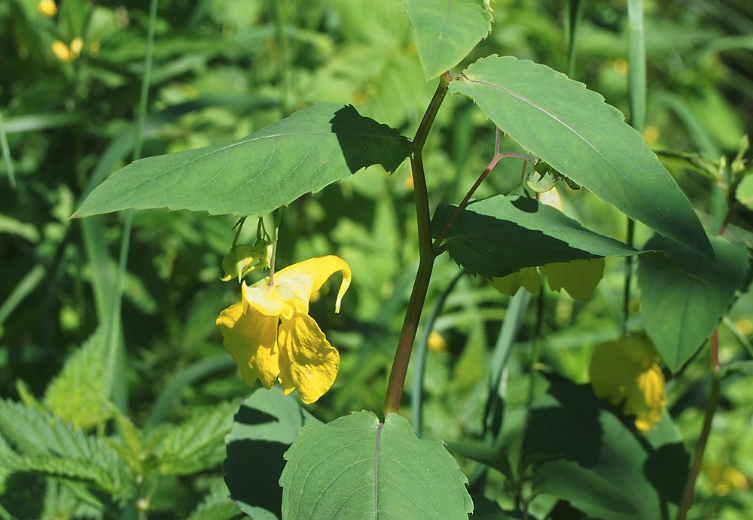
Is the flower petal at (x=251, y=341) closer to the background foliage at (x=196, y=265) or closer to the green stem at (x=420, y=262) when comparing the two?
the green stem at (x=420, y=262)

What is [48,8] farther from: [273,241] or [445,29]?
[445,29]

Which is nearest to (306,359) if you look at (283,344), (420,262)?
(283,344)

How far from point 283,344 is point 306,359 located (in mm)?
28

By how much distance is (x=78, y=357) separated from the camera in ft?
4.18

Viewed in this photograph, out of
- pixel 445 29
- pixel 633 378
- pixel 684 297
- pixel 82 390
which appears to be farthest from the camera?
pixel 82 390

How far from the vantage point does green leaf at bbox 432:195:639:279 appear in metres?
0.75

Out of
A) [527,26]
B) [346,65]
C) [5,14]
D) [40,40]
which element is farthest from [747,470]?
[5,14]

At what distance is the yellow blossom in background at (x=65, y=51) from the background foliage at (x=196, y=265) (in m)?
0.02

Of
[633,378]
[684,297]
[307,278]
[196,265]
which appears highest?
[307,278]

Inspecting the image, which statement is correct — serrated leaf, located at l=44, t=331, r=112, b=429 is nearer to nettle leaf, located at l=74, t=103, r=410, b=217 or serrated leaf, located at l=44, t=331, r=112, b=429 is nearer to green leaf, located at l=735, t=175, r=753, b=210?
nettle leaf, located at l=74, t=103, r=410, b=217

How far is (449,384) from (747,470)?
1265mm

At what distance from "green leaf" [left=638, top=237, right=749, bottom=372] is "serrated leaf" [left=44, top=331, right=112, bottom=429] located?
0.79m

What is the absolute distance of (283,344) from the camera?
0.75 metres

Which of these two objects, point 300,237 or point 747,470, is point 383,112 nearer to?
point 300,237
